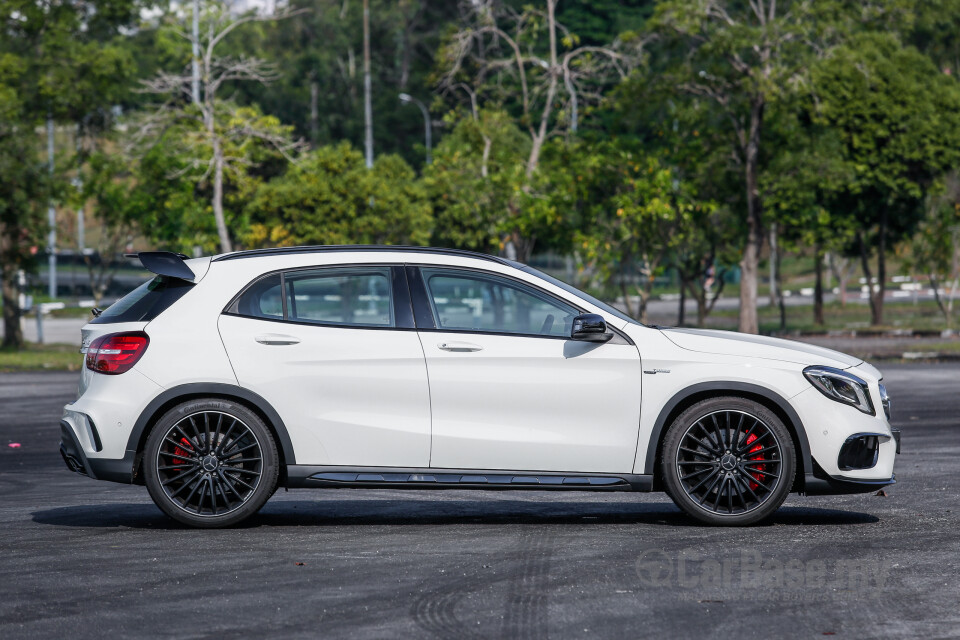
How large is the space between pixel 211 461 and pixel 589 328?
2443 mm

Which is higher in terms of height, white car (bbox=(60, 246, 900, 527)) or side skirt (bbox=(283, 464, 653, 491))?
white car (bbox=(60, 246, 900, 527))

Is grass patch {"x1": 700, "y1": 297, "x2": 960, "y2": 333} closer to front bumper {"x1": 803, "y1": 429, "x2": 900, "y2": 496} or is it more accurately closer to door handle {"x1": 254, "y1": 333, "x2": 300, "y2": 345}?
front bumper {"x1": 803, "y1": 429, "x2": 900, "y2": 496}

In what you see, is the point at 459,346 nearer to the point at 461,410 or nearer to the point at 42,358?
the point at 461,410

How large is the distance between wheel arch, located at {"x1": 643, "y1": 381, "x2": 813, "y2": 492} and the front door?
0.45ft

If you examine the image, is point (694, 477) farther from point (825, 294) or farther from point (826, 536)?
point (825, 294)

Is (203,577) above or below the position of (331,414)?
below

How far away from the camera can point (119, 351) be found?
7.77 m

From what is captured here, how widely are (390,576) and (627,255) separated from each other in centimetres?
2708

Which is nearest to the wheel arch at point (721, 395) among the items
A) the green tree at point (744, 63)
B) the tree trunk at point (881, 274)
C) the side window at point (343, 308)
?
the side window at point (343, 308)

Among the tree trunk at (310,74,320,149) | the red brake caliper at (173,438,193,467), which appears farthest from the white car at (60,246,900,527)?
the tree trunk at (310,74,320,149)

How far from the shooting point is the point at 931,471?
1041cm

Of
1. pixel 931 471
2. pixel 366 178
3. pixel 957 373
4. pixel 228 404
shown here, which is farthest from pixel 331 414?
pixel 366 178

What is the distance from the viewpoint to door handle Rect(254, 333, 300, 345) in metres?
7.76

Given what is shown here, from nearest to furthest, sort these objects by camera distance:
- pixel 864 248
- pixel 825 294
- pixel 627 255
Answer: pixel 627 255
pixel 864 248
pixel 825 294
